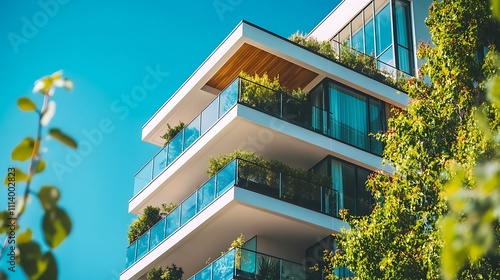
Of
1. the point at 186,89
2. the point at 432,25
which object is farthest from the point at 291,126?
→ the point at 432,25

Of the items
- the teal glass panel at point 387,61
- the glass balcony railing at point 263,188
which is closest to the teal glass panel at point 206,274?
the glass balcony railing at point 263,188

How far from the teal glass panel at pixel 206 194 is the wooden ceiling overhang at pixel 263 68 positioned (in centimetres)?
450

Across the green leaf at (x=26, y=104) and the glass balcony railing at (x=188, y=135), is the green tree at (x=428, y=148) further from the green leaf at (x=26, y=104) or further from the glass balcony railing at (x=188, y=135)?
the green leaf at (x=26, y=104)

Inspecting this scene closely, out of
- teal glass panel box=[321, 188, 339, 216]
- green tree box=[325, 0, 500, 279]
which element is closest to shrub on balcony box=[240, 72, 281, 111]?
teal glass panel box=[321, 188, 339, 216]

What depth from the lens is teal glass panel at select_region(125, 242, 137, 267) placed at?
2806cm

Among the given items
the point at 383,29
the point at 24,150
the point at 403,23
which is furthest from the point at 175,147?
the point at 24,150

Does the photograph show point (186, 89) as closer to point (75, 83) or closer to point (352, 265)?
point (352, 265)

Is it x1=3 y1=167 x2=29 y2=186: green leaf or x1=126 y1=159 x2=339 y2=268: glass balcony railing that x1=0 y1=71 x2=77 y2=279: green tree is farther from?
x1=126 y1=159 x2=339 y2=268: glass balcony railing

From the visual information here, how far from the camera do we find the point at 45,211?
52.6 inches

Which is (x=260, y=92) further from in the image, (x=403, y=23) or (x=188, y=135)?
(x=403, y=23)

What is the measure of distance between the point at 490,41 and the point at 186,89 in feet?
46.4

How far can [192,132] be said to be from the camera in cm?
2675

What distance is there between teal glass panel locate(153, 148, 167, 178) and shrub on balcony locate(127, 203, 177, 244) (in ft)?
4.20

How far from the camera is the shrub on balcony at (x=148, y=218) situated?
91.5ft
